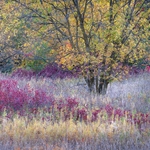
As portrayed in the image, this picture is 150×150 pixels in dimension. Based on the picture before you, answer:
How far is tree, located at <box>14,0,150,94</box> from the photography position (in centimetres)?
1022

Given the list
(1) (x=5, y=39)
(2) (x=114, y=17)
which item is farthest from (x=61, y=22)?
(1) (x=5, y=39)

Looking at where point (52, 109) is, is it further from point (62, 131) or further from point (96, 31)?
point (96, 31)

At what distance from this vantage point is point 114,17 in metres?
10.4

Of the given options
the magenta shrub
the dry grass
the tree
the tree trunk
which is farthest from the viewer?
the tree trunk

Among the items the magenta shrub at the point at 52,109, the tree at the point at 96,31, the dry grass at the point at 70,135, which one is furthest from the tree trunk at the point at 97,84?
the dry grass at the point at 70,135

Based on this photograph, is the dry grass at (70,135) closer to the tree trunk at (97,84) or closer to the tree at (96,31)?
the tree at (96,31)

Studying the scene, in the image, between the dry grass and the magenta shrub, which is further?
the magenta shrub

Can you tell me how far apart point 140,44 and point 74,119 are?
13.9 ft

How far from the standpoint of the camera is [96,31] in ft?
34.1

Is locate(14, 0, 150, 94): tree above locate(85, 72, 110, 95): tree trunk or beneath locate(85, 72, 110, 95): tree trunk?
above

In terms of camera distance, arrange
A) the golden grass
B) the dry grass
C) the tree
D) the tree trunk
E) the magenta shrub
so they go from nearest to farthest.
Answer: the dry grass, the golden grass, the magenta shrub, the tree, the tree trunk

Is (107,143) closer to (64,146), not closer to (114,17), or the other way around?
(64,146)

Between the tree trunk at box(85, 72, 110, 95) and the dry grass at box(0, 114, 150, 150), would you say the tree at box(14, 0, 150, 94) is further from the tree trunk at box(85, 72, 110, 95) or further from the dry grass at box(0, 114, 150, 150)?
the dry grass at box(0, 114, 150, 150)

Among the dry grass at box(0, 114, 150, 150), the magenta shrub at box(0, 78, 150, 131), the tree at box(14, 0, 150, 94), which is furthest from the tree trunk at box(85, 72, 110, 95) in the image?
the dry grass at box(0, 114, 150, 150)
